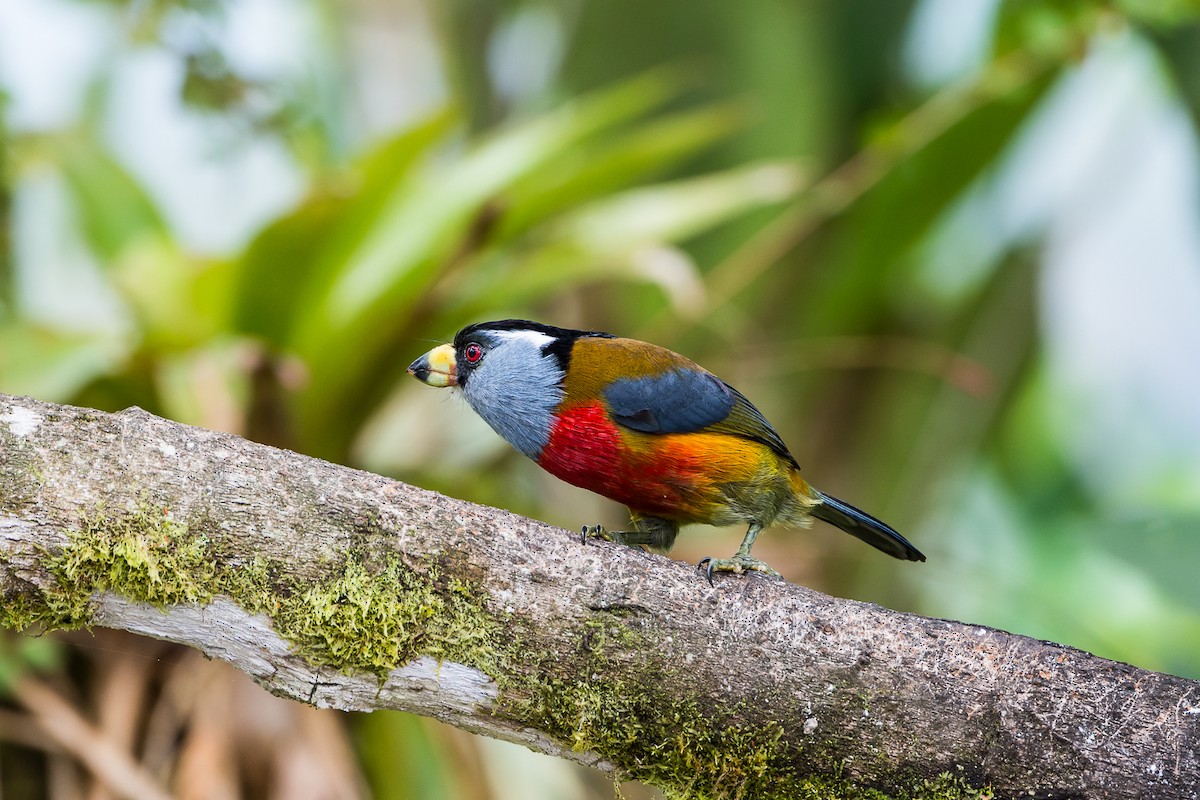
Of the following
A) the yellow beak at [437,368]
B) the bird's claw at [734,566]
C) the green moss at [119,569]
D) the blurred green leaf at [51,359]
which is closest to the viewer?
the green moss at [119,569]

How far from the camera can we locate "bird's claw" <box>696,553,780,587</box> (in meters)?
1.56

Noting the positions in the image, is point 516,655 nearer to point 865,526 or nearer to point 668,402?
point 668,402

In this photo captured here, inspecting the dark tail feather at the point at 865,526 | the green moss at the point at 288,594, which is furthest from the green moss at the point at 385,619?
the dark tail feather at the point at 865,526

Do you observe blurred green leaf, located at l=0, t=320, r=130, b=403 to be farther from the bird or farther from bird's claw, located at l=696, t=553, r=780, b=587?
bird's claw, located at l=696, t=553, r=780, b=587

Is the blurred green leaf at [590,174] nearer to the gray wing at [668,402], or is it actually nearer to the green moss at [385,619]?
the gray wing at [668,402]

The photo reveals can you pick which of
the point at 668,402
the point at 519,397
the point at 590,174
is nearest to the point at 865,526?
the point at 668,402

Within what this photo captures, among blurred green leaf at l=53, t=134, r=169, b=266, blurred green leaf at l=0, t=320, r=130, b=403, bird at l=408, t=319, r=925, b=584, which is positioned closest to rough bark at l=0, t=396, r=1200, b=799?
bird at l=408, t=319, r=925, b=584

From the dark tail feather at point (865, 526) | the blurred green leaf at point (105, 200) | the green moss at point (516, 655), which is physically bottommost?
the green moss at point (516, 655)

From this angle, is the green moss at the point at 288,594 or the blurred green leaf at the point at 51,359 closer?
the green moss at the point at 288,594

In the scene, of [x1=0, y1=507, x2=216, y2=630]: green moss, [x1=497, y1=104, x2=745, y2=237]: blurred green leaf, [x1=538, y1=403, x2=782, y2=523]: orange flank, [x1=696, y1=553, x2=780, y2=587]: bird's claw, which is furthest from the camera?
[x1=497, y1=104, x2=745, y2=237]: blurred green leaf

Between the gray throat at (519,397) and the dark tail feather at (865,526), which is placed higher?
the dark tail feather at (865,526)

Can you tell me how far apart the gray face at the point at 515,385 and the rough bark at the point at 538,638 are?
420 millimetres

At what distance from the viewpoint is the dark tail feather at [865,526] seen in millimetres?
2051

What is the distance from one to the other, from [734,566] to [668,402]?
421 mm
